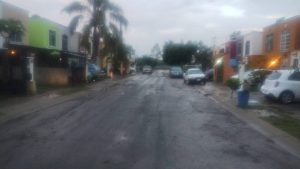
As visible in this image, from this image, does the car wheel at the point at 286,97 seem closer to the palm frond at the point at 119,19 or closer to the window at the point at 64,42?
the palm frond at the point at 119,19

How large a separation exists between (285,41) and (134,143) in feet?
85.1

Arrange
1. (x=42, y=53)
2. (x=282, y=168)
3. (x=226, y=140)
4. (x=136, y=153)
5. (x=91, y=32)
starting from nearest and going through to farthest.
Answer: (x=282, y=168)
(x=136, y=153)
(x=226, y=140)
(x=42, y=53)
(x=91, y=32)

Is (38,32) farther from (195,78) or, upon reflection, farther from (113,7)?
(195,78)

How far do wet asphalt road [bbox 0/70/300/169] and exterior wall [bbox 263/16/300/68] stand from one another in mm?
17304

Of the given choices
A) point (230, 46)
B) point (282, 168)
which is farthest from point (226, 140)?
point (230, 46)

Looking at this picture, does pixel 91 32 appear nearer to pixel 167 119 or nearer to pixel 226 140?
pixel 167 119

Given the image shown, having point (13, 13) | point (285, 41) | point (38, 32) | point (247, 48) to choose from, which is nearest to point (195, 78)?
point (247, 48)

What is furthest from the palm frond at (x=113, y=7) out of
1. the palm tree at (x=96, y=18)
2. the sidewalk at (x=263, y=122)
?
the sidewalk at (x=263, y=122)

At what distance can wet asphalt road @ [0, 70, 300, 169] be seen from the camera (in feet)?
26.6

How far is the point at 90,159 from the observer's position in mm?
8234

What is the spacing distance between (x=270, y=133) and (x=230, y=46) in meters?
31.2

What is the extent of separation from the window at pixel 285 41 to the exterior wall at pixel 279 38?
1.02 ft

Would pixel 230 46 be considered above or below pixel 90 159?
above

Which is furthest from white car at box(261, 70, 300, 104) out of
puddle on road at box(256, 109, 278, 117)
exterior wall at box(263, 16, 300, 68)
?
exterior wall at box(263, 16, 300, 68)
